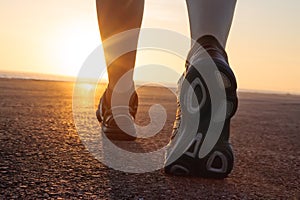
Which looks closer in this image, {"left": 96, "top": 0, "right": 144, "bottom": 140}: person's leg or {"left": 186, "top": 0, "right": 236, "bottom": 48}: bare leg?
{"left": 186, "top": 0, "right": 236, "bottom": 48}: bare leg

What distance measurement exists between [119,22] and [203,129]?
799 mm

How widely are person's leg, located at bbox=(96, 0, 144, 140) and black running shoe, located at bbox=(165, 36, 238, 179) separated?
0.63m

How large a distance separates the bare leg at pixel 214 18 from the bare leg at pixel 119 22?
48 centimetres

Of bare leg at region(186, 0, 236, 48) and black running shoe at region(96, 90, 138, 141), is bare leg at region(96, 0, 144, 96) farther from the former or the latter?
bare leg at region(186, 0, 236, 48)

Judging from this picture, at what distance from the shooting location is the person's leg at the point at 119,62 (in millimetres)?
1884

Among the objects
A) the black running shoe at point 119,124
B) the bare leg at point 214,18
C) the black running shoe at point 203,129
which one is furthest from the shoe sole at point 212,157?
the black running shoe at point 119,124

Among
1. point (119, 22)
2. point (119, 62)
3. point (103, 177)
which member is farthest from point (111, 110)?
point (103, 177)

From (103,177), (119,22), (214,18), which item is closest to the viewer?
(103,177)

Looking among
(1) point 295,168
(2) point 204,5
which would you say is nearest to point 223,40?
(2) point 204,5

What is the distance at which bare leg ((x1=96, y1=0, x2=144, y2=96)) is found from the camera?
73.8 inches

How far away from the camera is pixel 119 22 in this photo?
6.20 ft

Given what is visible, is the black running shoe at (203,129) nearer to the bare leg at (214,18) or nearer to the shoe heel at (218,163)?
the shoe heel at (218,163)

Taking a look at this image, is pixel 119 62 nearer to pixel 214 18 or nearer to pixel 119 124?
pixel 119 124

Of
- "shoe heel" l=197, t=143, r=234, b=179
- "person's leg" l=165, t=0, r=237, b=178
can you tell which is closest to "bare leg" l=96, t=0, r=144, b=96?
"person's leg" l=165, t=0, r=237, b=178
